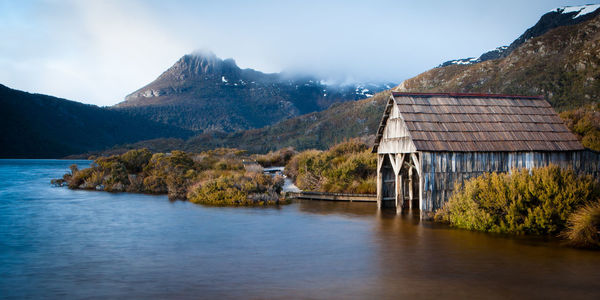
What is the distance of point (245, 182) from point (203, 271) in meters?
12.3

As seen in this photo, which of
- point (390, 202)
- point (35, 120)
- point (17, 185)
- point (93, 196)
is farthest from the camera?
point (35, 120)

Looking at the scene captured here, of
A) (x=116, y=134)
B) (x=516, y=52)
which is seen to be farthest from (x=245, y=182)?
(x=116, y=134)

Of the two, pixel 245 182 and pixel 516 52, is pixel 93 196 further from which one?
pixel 516 52

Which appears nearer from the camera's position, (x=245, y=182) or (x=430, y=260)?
(x=430, y=260)

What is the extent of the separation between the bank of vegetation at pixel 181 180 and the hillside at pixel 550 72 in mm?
33276

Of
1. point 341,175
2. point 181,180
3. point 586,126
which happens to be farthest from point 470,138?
point 181,180

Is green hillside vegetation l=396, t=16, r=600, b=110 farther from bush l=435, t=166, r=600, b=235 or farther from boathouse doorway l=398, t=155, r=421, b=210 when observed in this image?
bush l=435, t=166, r=600, b=235

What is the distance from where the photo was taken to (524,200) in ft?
39.5

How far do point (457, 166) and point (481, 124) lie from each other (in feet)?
7.10

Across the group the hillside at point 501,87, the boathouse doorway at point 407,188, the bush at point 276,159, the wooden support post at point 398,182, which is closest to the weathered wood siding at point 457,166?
the wooden support post at point 398,182

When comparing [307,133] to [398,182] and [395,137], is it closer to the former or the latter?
[398,182]

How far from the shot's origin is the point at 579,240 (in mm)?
10812

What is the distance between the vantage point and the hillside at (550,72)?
4288cm

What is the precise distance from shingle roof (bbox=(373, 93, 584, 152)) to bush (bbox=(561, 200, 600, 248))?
12.7 ft
